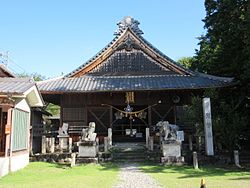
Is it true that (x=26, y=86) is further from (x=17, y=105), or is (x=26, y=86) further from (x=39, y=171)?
(x=39, y=171)

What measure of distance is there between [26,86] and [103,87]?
7.68 metres

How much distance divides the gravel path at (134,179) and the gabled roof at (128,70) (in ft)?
29.3

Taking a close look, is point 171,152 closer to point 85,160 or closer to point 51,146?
point 85,160

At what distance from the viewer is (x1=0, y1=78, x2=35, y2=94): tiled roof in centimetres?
1274

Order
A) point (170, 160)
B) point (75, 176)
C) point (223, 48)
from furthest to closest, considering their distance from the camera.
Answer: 1. point (223, 48)
2. point (170, 160)
3. point (75, 176)

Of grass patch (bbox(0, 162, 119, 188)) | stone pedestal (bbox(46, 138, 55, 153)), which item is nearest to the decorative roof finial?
stone pedestal (bbox(46, 138, 55, 153))

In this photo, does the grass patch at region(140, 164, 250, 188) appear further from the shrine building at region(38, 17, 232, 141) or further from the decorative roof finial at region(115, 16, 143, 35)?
the decorative roof finial at region(115, 16, 143, 35)

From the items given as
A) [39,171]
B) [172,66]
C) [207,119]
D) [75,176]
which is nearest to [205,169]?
[207,119]

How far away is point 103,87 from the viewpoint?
20969 millimetres

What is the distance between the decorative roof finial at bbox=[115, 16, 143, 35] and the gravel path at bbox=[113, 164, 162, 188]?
14.5m

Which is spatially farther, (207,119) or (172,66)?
(172,66)

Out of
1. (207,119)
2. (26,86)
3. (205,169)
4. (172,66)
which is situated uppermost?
(172,66)

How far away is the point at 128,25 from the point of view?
2547 cm

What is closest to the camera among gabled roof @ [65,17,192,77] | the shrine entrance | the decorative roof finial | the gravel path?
the gravel path
